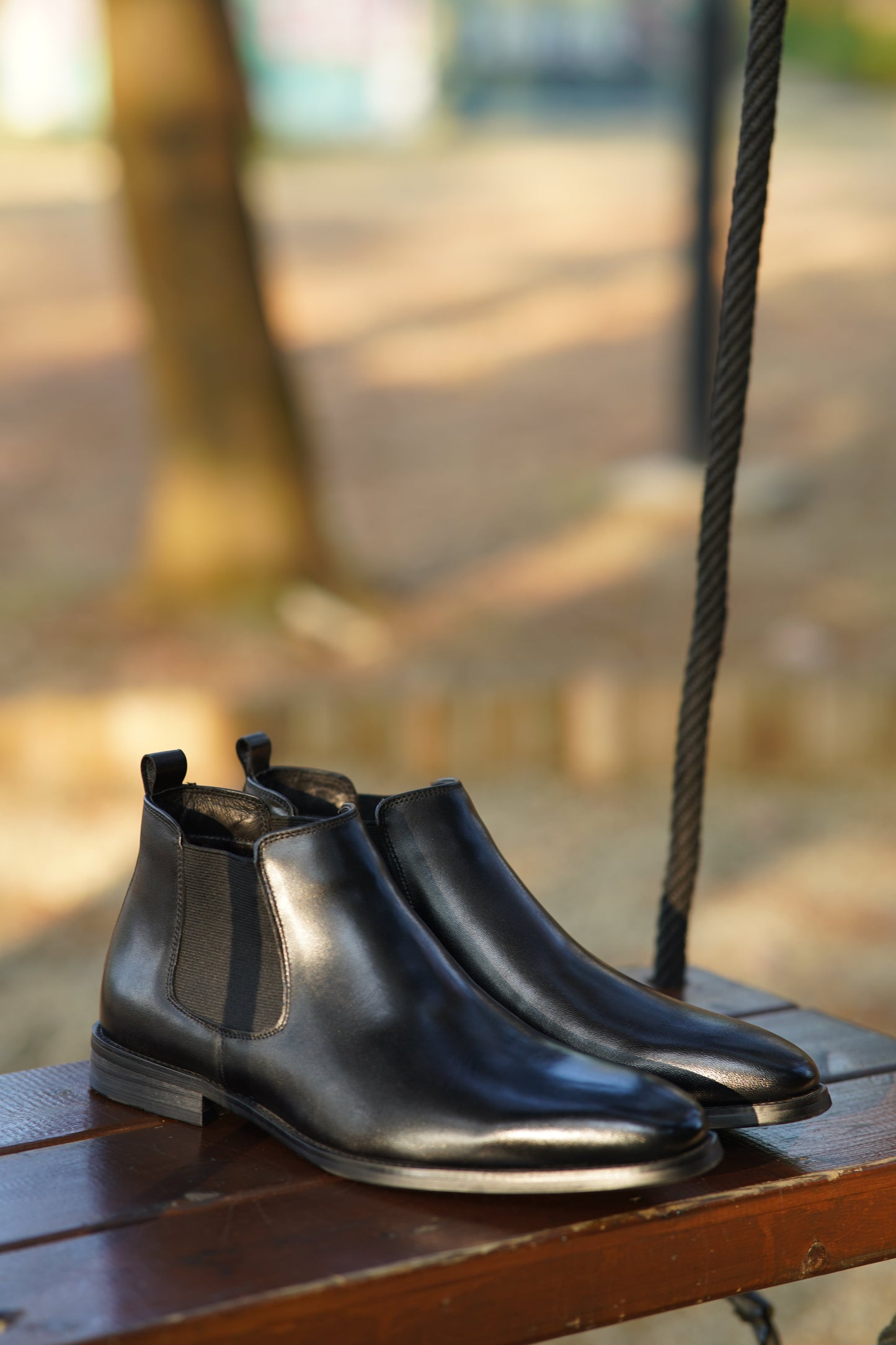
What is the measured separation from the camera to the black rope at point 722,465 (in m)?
1.15

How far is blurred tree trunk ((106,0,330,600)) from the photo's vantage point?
443 centimetres

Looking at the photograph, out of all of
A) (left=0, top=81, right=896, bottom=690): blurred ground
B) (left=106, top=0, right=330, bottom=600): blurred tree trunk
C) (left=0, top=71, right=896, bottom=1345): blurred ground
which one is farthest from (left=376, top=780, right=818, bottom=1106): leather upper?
(left=106, top=0, right=330, bottom=600): blurred tree trunk

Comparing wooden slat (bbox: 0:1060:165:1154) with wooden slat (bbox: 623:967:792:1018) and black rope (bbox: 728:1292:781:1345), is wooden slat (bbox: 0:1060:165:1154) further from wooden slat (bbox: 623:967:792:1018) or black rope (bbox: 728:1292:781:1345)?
black rope (bbox: 728:1292:781:1345)

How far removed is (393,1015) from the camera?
866 mm

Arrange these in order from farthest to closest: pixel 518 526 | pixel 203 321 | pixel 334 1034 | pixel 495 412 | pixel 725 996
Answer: pixel 495 412 < pixel 518 526 < pixel 203 321 < pixel 725 996 < pixel 334 1034

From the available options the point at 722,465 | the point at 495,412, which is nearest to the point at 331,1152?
the point at 722,465

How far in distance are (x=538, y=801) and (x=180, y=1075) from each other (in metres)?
2.83

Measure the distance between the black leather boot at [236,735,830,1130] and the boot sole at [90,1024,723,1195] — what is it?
0.06 metres

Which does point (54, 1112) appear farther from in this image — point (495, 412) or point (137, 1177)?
point (495, 412)

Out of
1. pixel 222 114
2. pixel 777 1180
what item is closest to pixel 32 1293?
pixel 777 1180

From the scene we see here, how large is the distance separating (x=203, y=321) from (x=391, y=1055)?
3.89 meters

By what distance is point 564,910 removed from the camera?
3.19 metres

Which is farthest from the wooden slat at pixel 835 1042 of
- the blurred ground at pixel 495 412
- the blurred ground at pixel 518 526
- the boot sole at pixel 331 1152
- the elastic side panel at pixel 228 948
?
the blurred ground at pixel 495 412

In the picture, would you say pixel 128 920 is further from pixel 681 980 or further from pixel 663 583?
pixel 663 583
